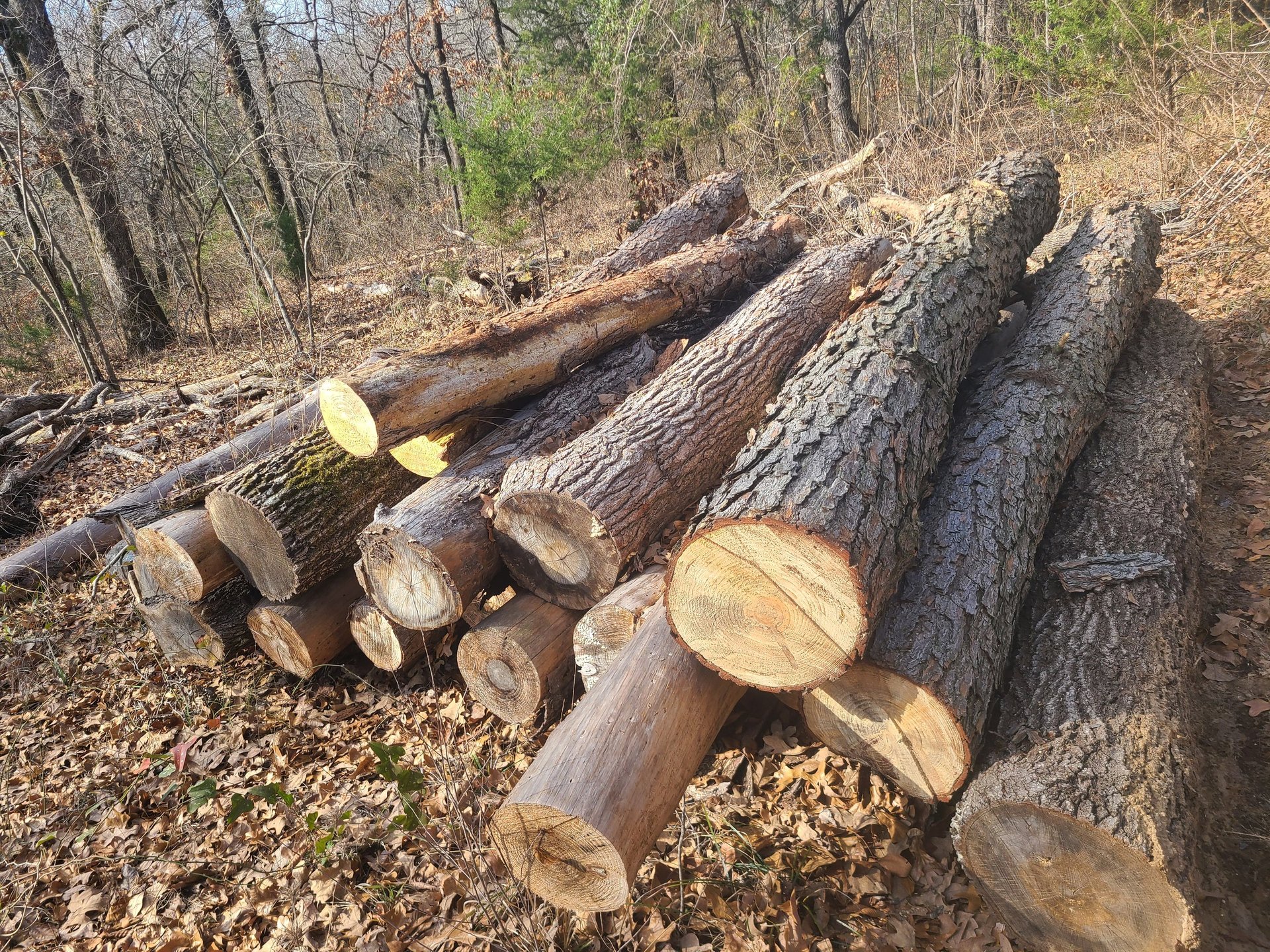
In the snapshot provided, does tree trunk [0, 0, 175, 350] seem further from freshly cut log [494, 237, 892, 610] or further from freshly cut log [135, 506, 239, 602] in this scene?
freshly cut log [494, 237, 892, 610]

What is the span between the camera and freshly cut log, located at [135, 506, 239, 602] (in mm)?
3613

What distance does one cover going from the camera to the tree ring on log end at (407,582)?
3.09 metres

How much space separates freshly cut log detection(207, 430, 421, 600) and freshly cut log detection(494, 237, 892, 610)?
987 mm

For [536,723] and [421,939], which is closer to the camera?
[421,939]

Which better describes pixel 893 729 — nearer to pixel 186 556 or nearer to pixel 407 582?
pixel 407 582

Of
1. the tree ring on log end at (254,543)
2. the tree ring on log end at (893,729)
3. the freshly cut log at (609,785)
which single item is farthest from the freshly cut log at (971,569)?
the tree ring on log end at (254,543)

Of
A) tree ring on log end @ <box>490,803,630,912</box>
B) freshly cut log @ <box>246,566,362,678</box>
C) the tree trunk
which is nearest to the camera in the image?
tree ring on log end @ <box>490,803,630,912</box>

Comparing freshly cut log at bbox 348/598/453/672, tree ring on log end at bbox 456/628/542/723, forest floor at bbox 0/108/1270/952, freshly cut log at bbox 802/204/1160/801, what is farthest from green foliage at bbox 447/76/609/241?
tree ring on log end at bbox 456/628/542/723

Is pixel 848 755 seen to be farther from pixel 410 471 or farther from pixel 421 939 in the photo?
pixel 410 471

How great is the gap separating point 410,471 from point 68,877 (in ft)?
7.69

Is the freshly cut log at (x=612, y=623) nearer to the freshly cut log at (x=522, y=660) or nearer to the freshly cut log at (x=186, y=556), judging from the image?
the freshly cut log at (x=522, y=660)

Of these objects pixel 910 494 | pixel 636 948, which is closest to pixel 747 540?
pixel 910 494

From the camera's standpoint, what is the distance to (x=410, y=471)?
13.6ft

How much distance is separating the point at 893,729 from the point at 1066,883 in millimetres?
609
